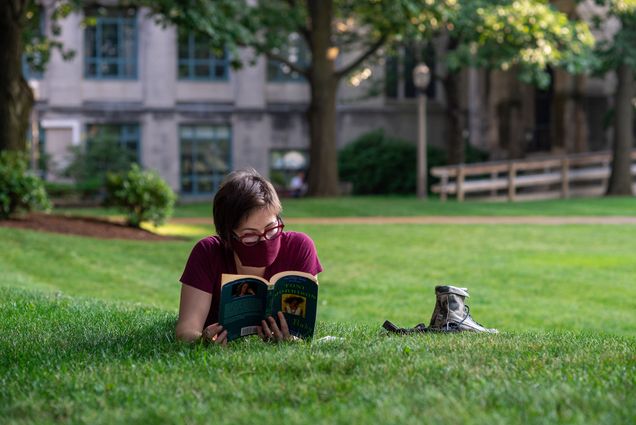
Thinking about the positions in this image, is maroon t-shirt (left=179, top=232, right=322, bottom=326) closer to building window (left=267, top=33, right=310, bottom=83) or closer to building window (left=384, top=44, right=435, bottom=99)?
building window (left=384, top=44, right=435, bottom=99)

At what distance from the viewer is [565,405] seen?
433cm

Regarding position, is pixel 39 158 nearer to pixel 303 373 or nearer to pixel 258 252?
pixel 258 252

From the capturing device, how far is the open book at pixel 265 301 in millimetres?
5594

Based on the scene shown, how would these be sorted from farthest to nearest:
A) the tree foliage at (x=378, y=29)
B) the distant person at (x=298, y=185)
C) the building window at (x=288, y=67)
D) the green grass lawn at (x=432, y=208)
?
the building window at (x=288, y=67)
the distant person at (x=298, y=185)
the green grass lawn at (x=432, y=208)
the tree foliage at (x=378, y=29)

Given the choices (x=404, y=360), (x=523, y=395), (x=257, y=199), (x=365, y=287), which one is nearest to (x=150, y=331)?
(x=257, y=199)

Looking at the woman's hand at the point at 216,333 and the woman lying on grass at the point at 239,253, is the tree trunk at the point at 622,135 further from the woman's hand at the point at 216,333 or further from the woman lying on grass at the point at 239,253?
the woman's hand at the point at 216,333

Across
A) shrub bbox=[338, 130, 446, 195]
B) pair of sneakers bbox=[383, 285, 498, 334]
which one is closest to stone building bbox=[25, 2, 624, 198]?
shrub bbox=[338, 130, 446, 195]

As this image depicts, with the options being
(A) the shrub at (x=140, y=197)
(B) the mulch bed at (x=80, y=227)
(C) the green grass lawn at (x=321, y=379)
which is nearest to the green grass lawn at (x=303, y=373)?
(C) the green grass lawn at (x=321, y=379)

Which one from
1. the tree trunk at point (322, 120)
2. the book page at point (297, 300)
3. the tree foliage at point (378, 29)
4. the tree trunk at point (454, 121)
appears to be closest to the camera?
the book page at point (297, 300)

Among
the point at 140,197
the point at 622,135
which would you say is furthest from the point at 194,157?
the point at 140,197

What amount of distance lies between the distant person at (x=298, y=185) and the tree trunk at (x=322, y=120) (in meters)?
4.84

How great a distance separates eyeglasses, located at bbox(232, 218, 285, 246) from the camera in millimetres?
5859

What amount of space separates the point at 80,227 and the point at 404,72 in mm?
24878

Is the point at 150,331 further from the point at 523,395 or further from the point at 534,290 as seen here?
the point at 534,290
